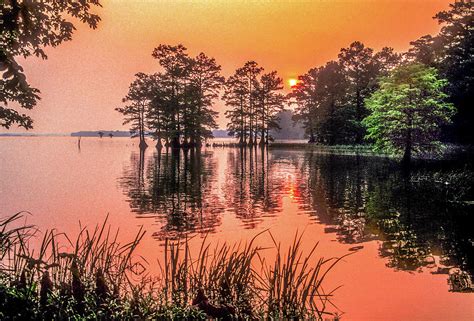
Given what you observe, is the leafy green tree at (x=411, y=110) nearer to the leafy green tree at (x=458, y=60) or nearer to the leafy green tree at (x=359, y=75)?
the leafy green tree at (x=458, y=60)

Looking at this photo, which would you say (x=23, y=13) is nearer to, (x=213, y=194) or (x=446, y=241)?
(x=446, y=241)

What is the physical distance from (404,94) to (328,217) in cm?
2375

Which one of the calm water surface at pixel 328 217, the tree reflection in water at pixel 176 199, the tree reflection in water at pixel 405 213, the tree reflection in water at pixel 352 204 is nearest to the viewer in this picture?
the calm water surface at pixel 328 217

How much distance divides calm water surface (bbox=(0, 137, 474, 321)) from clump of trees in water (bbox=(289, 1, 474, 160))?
5.84m

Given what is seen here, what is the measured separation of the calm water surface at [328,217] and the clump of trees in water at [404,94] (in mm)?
5836

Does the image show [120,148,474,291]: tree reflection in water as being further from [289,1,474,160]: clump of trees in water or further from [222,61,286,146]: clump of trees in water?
[222,61,286,146]: clump of trees in water

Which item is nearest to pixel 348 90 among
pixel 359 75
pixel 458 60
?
pixel 359 75

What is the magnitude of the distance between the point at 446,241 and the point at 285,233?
608 cm

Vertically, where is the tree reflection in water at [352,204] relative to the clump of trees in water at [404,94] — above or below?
below

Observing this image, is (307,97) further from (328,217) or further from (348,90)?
(328,217)

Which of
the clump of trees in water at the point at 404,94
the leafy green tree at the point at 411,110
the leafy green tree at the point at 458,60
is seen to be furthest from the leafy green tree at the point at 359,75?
the leafy green tree at the point at 411,110

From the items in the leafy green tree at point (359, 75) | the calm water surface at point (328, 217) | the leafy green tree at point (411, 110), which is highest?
the leafy green tree at point (359, 75)

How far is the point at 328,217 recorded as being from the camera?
63.0 ft

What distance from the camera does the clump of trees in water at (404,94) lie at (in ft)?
125
